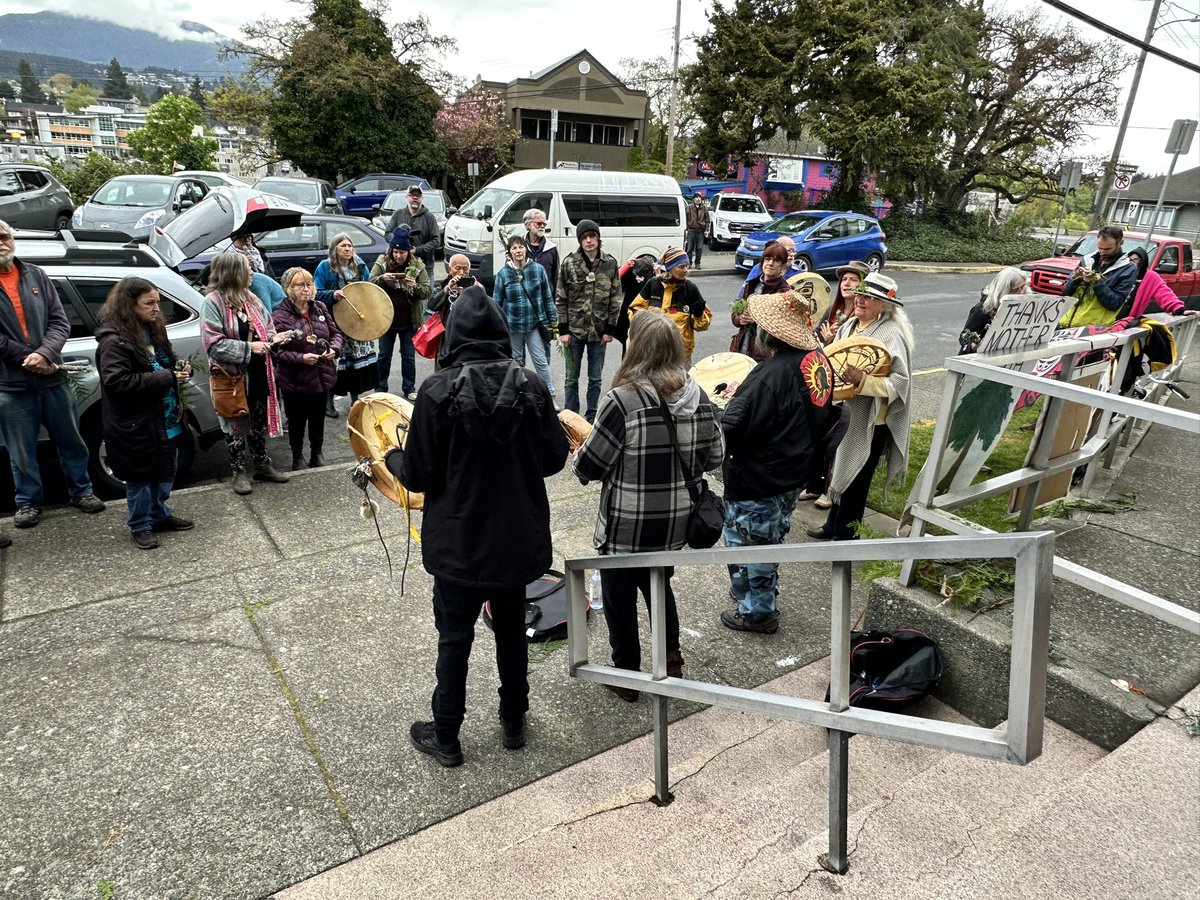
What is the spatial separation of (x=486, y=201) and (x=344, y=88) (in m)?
16.2

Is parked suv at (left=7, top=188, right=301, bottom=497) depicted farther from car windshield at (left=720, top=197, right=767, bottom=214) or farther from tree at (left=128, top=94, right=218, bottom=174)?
tree at (left=128, top=94, right=218, bottom=174)

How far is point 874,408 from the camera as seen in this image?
14.8 feet

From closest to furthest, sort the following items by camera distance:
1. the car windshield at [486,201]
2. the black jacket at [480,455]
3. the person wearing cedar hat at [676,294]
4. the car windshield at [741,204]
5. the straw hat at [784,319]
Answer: the black jacket at [480,455]
the straw hat at [784,319]
the person wearing cedar hat at [676,294]
the car windshield at [486,201]
the car windshield at [741,204]

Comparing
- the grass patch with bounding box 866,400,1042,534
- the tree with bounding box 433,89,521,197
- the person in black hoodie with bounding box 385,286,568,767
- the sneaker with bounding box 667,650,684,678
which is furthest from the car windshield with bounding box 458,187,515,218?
the tree with bounding box 433,89,521,197

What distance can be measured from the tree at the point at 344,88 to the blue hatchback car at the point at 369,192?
6.93 m

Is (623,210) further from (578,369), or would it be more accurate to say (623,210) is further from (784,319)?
(784,319)

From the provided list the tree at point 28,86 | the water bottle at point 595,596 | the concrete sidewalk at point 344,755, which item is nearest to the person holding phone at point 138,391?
the concrete sidewalk at point 344,755

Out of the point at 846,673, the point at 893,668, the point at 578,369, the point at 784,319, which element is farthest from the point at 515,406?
the point at 578,369

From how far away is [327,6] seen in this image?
2761 centimetres

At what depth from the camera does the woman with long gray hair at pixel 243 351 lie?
17.5ft

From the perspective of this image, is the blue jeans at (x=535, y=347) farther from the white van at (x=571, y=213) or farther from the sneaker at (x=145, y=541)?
the white van at (x=571, y=213)

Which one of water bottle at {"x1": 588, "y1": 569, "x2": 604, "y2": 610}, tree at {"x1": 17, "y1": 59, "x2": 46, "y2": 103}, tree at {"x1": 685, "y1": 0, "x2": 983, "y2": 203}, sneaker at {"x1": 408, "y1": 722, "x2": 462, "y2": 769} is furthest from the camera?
tree at {"x1": 17, "y1": 59, "x2": 46, "y2": 103}

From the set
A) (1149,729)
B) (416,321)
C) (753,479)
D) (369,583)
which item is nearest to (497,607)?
(753,479)

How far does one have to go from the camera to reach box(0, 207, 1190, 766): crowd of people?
2.80 m
